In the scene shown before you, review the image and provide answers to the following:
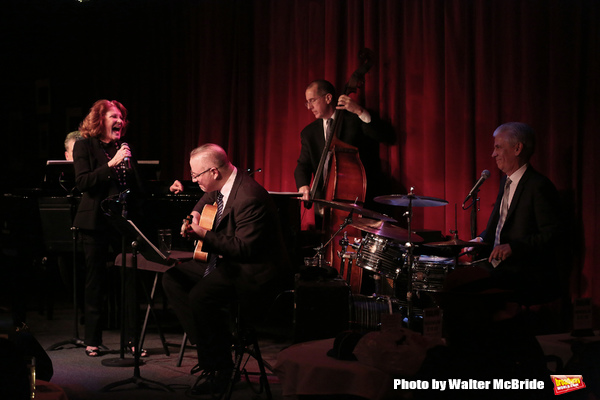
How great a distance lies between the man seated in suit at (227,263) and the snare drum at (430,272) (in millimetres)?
1084

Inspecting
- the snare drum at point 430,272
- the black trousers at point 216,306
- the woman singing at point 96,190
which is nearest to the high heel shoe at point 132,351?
the woman singing at point 96,190

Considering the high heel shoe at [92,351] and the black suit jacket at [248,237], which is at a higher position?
the black suit jacket at [248,237]

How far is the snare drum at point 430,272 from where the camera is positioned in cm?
438

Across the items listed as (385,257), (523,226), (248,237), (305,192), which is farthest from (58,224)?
(523,226)

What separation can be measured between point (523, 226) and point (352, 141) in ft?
5.51

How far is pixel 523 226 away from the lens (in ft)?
13.4

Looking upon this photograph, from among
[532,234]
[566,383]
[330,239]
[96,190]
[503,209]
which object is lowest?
[566,383]

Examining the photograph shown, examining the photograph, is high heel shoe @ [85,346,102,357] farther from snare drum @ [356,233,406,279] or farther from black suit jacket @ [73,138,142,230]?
snare drum @ [356,233,406,279]

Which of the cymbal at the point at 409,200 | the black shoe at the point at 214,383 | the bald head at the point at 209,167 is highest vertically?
the bald head at the point at 209,167

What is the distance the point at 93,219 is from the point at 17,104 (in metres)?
5.43

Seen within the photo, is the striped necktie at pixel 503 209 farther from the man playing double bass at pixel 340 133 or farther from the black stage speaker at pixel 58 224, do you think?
the black stage speaker at pixel 58 224

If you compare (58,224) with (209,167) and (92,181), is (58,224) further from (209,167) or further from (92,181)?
(209,167)

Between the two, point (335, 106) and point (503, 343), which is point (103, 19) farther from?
point (503, 343)

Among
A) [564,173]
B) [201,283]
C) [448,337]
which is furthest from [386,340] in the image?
[564,173]
